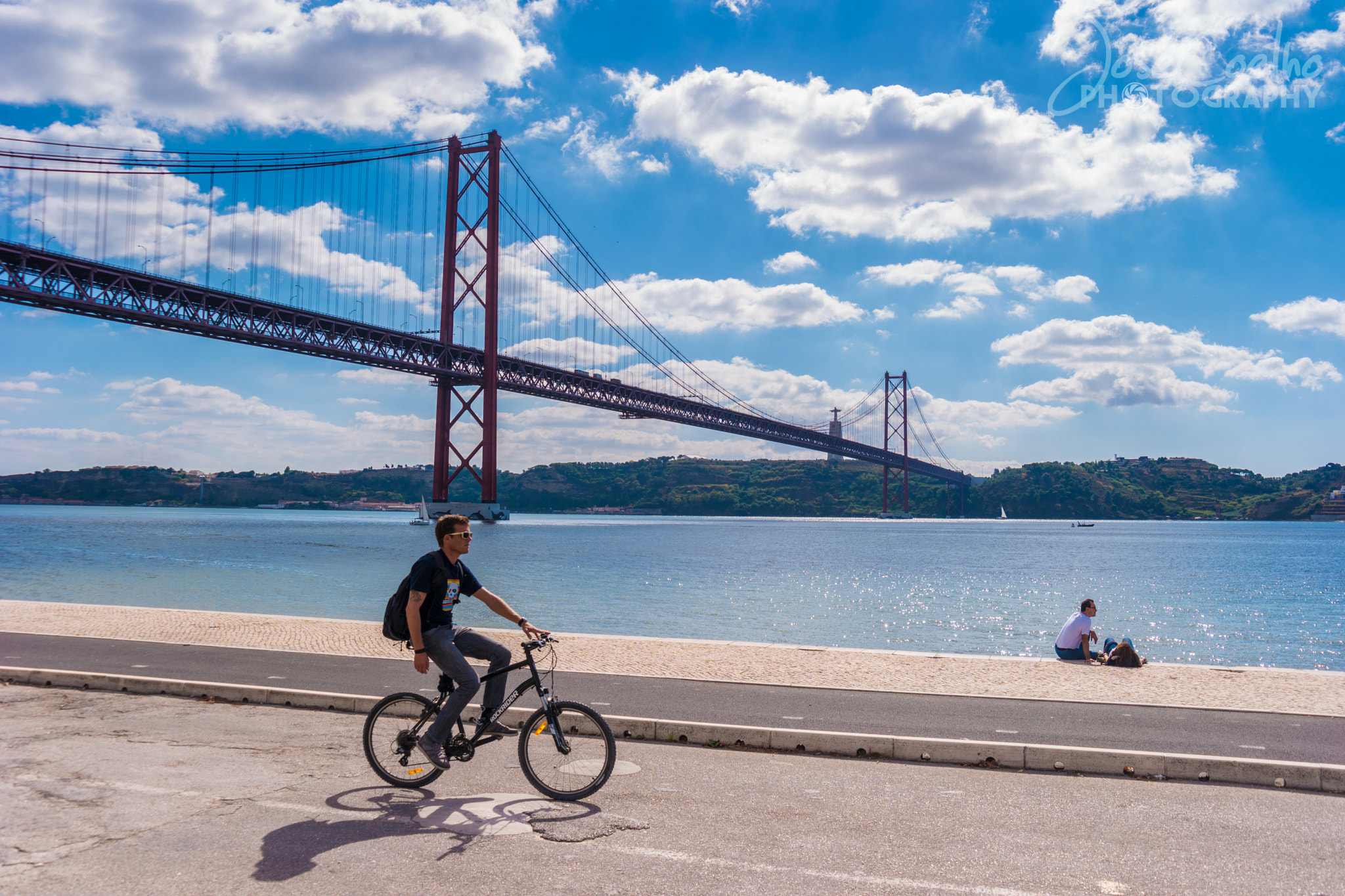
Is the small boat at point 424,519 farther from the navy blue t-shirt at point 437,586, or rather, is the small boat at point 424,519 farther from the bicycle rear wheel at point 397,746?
the navy blue t-shirt at point 437,586

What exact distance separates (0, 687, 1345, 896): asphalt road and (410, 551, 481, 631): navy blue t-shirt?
1.01 metres

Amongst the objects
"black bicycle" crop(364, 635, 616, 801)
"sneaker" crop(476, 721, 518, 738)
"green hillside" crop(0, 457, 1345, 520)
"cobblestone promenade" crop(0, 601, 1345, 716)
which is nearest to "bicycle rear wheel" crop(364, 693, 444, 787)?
"black bicycle" crop(364, 635, 616, 801)

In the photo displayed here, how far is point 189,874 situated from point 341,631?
9849mm

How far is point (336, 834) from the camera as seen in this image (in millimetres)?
4414

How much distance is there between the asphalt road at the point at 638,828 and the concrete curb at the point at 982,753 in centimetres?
12

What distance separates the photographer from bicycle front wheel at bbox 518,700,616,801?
16.5ft

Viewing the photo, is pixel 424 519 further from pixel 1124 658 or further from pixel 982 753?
pixel 982 753

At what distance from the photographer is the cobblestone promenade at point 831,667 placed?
8.82 m

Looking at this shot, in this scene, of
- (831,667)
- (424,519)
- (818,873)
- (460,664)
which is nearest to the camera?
(818,873)

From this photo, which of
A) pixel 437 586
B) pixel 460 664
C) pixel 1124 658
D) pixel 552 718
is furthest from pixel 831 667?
pixel 437 586

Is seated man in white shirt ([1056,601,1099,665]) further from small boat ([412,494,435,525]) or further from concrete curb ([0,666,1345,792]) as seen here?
small boat ([412,494,435,525])

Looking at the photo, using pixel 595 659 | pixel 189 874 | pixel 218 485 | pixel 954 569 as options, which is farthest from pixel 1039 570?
pixel 218 485

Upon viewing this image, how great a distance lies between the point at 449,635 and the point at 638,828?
1.50m

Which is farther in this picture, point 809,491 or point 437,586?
point 809,491
